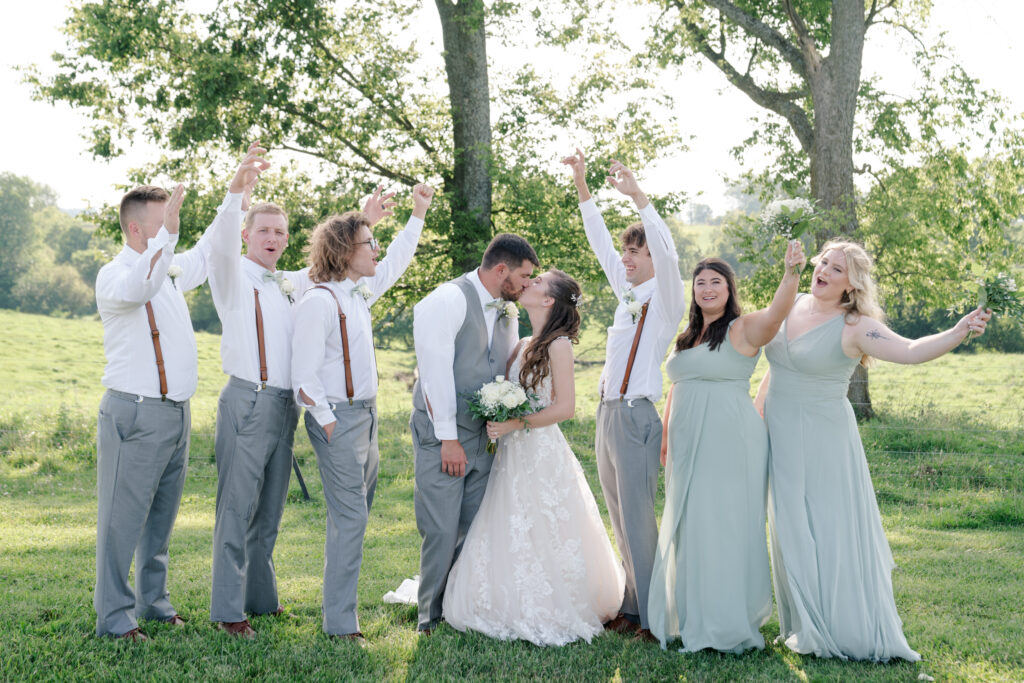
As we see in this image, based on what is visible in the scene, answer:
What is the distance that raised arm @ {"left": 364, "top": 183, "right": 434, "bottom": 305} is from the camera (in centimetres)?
622

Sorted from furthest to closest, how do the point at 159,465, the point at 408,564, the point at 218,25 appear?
the point at 218,25 < the point at 408,564 < the point at 159,465

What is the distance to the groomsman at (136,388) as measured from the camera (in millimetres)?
5070

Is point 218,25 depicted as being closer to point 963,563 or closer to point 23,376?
point 963,563

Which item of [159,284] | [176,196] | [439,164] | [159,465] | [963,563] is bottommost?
[963,563]

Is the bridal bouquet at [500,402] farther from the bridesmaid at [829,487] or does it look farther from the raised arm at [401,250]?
the bridesmaid at [829,487]

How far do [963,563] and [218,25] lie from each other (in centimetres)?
1450

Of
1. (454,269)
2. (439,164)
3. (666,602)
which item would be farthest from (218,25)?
(666,602)

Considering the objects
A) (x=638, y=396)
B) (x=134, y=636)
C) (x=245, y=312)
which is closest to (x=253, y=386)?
(x=245, y=312)

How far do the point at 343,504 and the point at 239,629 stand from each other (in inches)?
40.3

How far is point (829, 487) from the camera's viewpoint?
5.31m

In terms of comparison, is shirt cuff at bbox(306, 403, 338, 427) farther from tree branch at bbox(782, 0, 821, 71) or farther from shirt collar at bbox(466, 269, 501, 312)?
tree branch at bbox(782, 0, 821, 71)

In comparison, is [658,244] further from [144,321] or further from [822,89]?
[822,89]

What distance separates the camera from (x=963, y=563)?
7.67 meters

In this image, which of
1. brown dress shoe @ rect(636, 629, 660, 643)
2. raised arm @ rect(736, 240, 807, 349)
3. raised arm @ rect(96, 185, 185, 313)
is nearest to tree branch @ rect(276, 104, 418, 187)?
raised arm @ rect(96, 185, 185, 313)
